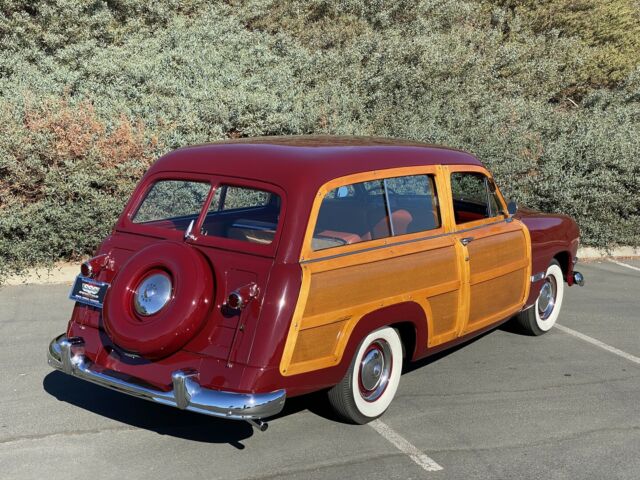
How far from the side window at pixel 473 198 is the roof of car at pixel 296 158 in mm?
350

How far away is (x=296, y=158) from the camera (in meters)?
4.77

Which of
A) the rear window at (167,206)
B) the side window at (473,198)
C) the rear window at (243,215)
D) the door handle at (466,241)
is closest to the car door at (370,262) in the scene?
the door handle at (466,241)

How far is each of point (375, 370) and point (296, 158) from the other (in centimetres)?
147

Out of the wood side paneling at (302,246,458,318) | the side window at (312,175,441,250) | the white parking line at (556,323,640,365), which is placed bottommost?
the white parking line at (556,323,640,365)

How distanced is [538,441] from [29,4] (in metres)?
12.3

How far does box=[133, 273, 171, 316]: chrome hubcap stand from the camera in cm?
443

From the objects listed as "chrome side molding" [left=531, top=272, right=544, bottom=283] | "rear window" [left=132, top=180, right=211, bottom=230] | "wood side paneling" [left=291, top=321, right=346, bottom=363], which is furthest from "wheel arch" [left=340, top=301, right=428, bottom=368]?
"chrome side molding" [left=531, top=272, right=544, bottom=283]

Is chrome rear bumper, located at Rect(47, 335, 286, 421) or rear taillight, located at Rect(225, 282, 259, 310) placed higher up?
rear taillight, located at Rect(225, 282, 259, 310)

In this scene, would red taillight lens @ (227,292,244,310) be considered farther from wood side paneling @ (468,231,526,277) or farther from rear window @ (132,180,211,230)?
wood side paneling @ (468,231,526,277)

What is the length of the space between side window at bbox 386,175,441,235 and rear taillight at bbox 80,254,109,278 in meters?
1.91

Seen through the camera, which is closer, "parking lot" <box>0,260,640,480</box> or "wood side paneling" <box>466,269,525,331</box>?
"parking lot" <box>0,260,640,480</box>

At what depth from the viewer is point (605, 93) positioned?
16.2 metres

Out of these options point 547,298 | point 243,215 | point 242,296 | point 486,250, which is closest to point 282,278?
point 242,296

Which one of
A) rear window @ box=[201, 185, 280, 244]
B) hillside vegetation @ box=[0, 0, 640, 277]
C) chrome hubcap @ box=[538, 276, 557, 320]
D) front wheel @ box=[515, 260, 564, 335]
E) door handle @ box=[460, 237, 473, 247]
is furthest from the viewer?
hillside vegetation @ box=[0, 0, 640, 277]
